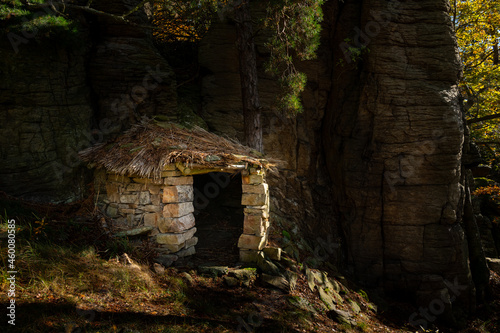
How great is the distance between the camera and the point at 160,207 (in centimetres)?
551

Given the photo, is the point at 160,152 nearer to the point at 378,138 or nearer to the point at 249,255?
the point at 249,255

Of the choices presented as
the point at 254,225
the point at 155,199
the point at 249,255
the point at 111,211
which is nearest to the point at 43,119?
the point at 111,211

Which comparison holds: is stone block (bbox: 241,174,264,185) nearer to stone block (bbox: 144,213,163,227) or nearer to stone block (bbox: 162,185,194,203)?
stone block (bbox: 162,185,194,203)

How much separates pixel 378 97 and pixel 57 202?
26.8ft

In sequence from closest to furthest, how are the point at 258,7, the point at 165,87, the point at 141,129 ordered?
the point at 141,129, the point at 165,87, the point at 258,7

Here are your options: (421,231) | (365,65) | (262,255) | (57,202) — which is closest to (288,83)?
(365,65)

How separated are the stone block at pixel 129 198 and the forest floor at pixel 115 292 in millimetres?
567

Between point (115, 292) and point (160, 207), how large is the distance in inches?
64.9

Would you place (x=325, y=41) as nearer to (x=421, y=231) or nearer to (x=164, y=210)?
(x=421, y=231)

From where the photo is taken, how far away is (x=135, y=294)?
14.3 feet

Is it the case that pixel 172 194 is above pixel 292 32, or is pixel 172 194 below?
below

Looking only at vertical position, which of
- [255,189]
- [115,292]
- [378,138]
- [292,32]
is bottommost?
[115,292]

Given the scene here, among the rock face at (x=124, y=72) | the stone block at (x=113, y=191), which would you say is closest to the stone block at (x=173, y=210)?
the stone block at (x=113, y=191)

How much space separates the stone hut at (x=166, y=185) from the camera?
5.40 m
